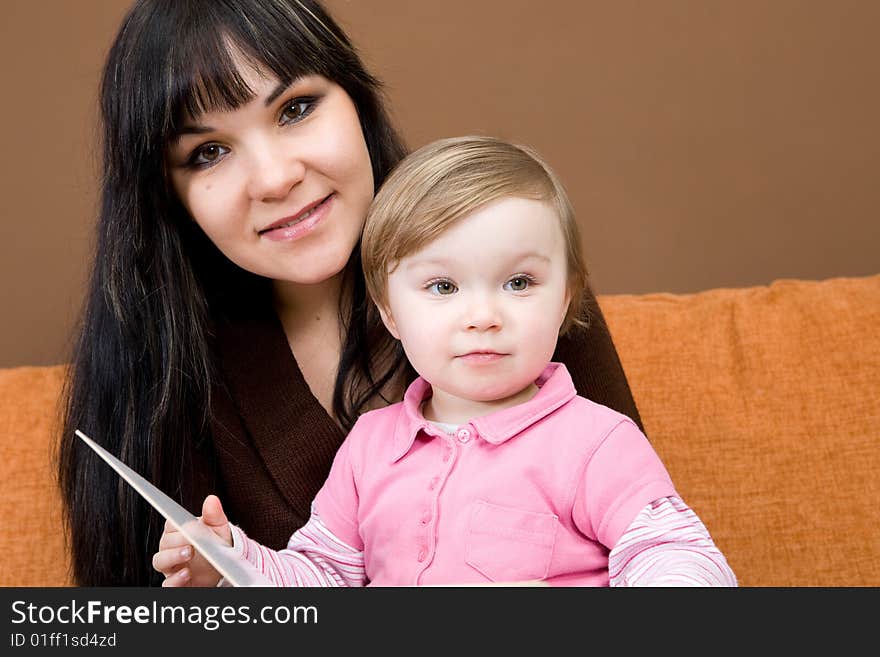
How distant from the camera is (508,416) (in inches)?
55.1

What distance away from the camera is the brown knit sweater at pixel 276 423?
1733 mm

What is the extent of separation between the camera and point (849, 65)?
312 cm

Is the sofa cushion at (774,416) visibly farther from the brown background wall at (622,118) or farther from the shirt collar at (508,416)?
the brown background wall at (622,118)

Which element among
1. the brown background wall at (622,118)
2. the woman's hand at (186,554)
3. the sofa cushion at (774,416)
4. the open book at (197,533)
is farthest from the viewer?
the brown background wall at (622,118)

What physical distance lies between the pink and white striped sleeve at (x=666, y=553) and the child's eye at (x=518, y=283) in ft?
0.96

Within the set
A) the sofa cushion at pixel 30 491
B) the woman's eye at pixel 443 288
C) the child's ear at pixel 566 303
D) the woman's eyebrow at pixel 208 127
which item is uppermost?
the woman's eyebrow at pixel 208 127

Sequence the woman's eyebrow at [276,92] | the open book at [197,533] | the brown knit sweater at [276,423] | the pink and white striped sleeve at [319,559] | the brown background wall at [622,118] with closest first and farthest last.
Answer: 1. the open book at [197,533]
2. the pink and white striped sleeve at [319,559]
3. the woman's eyebrow at [276,92]
4. the brown knit sweater at [276,423]
5. the brown background wall at [622,118]

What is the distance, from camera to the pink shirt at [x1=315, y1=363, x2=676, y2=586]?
4.36 ft

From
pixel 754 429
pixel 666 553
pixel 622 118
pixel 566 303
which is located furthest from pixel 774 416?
pixel 622 118

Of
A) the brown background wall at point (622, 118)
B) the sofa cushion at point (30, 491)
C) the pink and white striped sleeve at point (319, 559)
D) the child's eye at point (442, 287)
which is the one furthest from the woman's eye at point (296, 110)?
the brown background wall at point (622, 118)

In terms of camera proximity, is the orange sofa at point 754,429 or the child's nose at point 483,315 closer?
the child's nose at point 483,315
